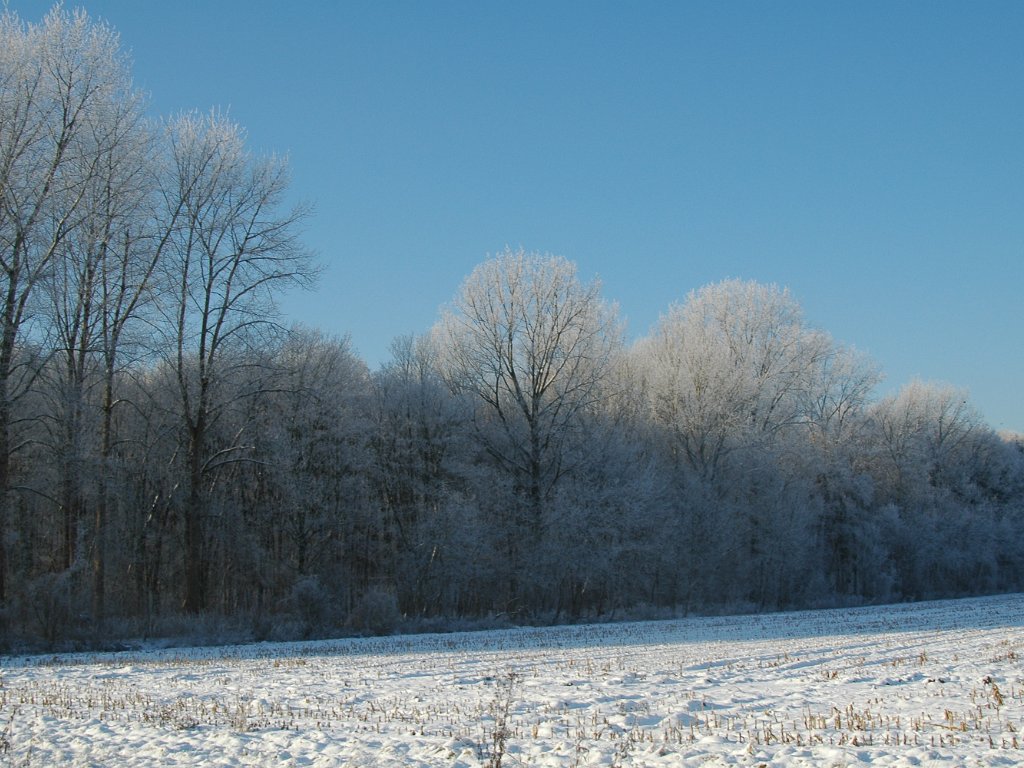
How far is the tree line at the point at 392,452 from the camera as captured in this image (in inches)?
1057

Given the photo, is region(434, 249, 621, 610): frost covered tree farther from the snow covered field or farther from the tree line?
the snow covered field

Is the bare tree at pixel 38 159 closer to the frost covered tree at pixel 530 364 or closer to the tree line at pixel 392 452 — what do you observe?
the tree line at pixel 392 452

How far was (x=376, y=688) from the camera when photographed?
13633 mm

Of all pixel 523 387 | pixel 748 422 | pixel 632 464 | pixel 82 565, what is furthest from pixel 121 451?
pixel 748 422

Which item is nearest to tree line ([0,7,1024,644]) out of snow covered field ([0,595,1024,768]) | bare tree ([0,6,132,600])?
bare tree ([0,6,132,600])

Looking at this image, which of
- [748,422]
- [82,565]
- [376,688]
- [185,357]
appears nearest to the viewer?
[376,688]

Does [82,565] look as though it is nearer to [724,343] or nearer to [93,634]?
[93,634]

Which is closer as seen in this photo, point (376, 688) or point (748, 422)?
point (376, 688)

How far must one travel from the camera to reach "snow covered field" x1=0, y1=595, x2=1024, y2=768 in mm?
8383

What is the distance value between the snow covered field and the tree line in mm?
9869

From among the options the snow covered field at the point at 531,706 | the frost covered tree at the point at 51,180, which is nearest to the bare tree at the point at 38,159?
the frost covered tree at the point at 51,180

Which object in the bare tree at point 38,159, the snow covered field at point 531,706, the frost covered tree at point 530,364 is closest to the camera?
the snow covered field at point 531,706

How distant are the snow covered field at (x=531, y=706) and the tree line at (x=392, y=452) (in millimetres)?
9869

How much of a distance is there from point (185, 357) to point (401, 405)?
49.5 ft
